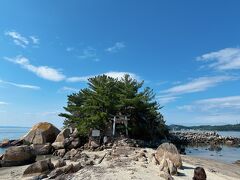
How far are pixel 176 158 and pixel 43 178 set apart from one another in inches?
255

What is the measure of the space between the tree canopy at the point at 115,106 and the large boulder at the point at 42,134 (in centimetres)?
258

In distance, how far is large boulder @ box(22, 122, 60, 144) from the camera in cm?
3425

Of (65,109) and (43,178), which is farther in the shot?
(65,109)

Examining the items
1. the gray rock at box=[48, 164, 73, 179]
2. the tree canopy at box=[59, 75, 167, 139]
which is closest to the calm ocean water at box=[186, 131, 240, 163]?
the tree canopy at box=[59, 75, 167, 139]

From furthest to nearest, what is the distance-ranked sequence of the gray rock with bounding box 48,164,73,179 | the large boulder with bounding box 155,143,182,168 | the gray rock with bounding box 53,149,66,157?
the gray rock with bounding box 53,149,66,157 < the large boulder with bounding box 155,143,182,168 < the gray rock with bounding box 48,164,73,179

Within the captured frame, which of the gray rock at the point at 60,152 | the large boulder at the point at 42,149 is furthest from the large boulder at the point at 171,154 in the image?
the large boulder at the point at 42,149

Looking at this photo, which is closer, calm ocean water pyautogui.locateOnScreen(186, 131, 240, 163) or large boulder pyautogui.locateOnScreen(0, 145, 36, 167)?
large boulder pyautogui.locateOnScreen(0, 145, 36, 167)

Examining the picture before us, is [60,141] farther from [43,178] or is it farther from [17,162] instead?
[43,178]

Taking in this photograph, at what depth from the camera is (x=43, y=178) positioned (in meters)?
13.6

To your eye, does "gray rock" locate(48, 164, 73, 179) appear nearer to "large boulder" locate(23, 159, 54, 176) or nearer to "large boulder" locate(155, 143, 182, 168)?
"large boulder" locate(23, 159, 54, 176)

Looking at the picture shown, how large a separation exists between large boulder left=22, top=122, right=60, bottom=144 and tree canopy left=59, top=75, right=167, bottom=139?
2.58m

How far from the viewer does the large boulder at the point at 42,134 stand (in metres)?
34.2

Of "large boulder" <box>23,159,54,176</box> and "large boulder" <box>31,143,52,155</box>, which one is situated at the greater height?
"large boulder" <box>31,143,52,155</box>

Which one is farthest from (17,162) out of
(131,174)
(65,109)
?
(65,109)
